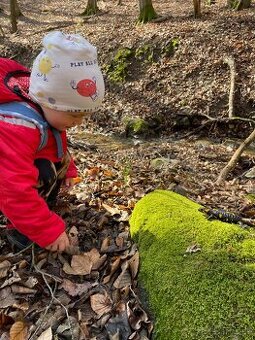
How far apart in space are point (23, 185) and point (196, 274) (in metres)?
1.23

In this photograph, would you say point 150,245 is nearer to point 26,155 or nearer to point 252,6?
point 26,155

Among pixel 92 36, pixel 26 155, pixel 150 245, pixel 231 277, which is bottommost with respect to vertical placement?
pixel 92 36

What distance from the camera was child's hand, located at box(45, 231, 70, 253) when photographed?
9.27 ft

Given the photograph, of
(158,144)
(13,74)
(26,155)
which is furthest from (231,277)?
(158,144)

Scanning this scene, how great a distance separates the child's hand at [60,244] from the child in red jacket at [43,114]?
0.02 metres

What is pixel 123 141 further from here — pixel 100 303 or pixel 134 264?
pixel 100 303

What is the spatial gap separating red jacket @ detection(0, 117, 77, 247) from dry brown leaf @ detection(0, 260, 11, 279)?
0.37 m

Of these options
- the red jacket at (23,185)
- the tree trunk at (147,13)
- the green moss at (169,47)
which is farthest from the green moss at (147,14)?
the red jacket at (23,185)

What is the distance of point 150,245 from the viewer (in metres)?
2.79

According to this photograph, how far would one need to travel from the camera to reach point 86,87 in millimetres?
2572

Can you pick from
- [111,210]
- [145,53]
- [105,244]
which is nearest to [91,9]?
[145,53]

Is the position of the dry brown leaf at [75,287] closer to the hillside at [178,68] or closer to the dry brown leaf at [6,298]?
the dry brown leaf at [6,298]

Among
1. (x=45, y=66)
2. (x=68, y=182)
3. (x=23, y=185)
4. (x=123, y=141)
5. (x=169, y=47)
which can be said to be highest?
(x=45, y=66)

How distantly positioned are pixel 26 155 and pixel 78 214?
3.50 feet
